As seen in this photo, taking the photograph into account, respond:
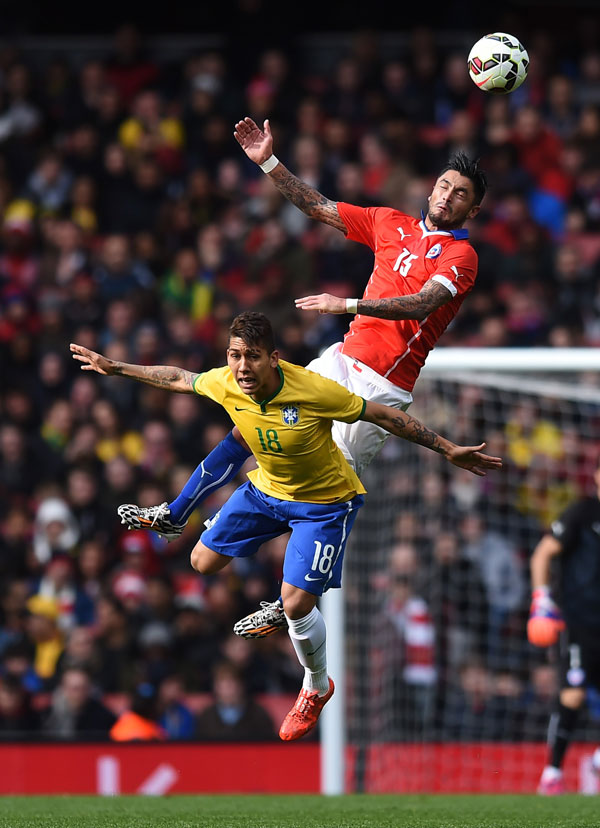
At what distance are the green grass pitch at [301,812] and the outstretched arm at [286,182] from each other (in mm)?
3294

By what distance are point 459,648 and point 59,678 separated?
3.34m

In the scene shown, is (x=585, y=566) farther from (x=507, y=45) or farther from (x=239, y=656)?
(x=507, y=45)

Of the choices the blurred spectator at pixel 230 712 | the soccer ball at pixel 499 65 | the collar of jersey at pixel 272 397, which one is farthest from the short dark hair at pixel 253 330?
the blurred spectator at pixel 230 712

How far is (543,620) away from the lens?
9.42 metres

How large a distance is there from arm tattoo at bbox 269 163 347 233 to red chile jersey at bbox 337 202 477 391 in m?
0.14

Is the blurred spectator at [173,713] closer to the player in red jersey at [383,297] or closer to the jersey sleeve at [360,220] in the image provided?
the player in red jersey at [383,297]

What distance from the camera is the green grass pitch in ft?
24.7

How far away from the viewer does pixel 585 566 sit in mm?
10234

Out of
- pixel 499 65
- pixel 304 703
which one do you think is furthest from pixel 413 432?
pixel 499 65

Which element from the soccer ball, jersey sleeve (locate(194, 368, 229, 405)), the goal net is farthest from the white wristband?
the goal net

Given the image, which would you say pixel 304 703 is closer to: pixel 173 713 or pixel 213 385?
pixel 213 385

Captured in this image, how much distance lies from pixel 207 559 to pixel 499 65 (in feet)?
10.0

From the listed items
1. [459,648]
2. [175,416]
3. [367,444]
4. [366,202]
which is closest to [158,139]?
[366,202]

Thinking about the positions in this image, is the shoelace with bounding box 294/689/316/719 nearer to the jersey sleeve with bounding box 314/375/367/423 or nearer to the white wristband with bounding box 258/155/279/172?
the jersey sleeve with bounding box 314/375/367/423
